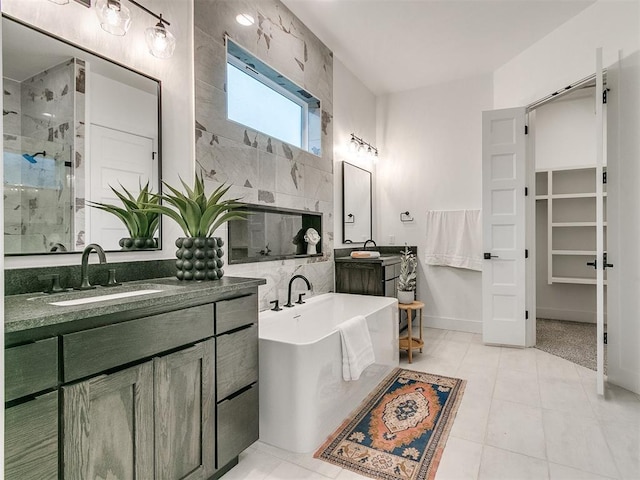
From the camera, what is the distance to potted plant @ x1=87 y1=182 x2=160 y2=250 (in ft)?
6.04

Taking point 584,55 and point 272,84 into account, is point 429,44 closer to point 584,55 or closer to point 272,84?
point 584,55

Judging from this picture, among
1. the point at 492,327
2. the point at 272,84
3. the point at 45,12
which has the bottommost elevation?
the point at 492,327

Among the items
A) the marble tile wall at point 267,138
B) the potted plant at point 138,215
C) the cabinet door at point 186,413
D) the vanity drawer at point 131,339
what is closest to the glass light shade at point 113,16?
the marble tile wall at point 267,138

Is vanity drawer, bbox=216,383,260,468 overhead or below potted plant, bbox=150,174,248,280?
below

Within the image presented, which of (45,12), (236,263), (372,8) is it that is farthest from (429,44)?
(45,12)

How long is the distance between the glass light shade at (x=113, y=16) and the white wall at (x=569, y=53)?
3.39 m

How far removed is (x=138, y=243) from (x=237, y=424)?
42.5 inches

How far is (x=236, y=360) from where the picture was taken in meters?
1.82

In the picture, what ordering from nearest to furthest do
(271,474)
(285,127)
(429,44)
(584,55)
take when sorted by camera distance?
1. (271,474)
2. (584,55)
3. (285,127)
4. (429,44)

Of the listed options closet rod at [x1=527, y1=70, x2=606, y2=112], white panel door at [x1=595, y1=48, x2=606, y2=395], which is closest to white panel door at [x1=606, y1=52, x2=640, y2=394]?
closet rod at [x1=527, y1=70, x2=606, y2=112]

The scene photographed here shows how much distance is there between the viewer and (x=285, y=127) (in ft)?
11.2

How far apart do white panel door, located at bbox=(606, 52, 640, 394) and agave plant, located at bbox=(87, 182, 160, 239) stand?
10.7 feet

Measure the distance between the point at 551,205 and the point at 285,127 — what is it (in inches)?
144

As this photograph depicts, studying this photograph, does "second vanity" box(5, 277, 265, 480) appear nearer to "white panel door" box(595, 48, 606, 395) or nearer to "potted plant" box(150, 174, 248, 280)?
"potted plant" box(150, 174, 248, 280)
